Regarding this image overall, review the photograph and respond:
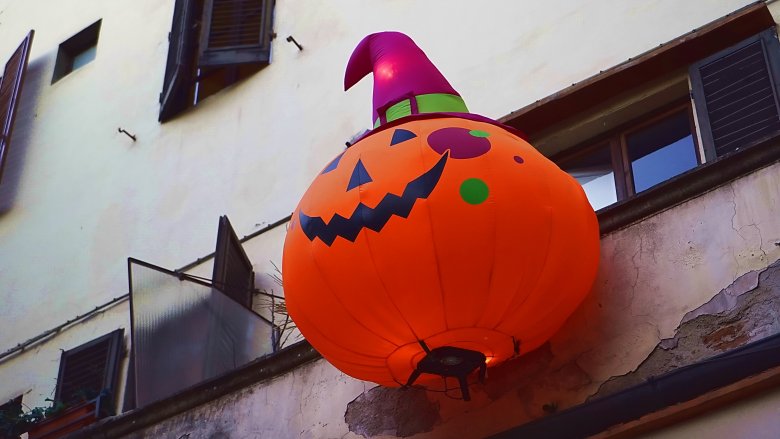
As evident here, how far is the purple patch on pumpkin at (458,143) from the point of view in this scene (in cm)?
488

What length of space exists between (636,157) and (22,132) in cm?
674

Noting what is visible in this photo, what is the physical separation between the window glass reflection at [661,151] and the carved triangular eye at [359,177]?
6.90 ft

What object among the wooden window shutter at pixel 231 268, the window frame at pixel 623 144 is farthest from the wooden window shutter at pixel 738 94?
the wooden window shutter at pixel 231 268

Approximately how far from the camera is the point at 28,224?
33.9 ft

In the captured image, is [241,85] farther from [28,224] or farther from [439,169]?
[439,169]

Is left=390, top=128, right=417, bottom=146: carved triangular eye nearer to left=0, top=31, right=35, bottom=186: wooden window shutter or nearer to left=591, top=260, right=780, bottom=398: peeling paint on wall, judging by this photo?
left=591, top=260, right=780, bottom=398: peeling paint on wall

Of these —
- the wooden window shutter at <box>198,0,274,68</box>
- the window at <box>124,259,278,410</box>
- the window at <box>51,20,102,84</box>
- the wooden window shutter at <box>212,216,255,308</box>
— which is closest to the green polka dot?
the window at <box>124,259,278,410</box>

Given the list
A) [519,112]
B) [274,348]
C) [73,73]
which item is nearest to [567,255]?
[519,112]

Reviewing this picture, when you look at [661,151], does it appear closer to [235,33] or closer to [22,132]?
[235,33]

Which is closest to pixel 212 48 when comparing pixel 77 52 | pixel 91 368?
pixel 77 52

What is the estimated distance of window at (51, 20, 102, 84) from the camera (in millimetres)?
11680

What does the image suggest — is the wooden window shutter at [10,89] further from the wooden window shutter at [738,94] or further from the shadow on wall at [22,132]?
the wooden window shutter at [738,94]

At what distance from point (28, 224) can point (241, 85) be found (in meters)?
2.34

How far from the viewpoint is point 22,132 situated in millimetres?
11352
